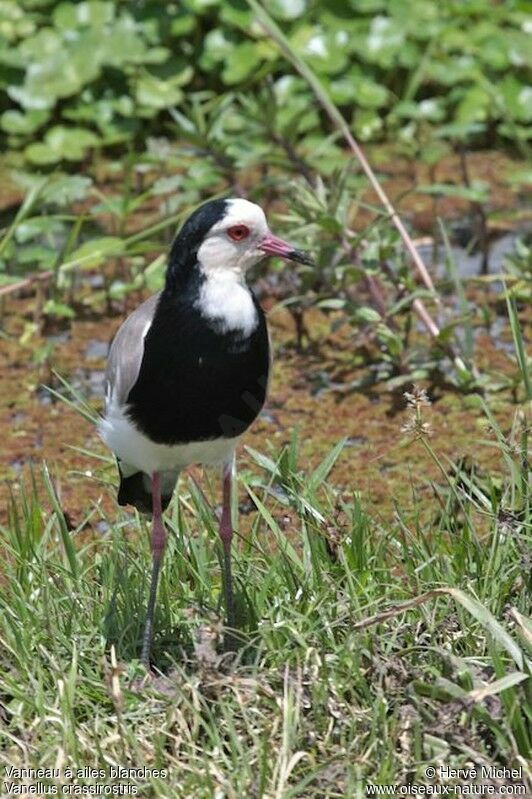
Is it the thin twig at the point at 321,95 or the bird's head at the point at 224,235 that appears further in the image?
the thin twig at the point at 321,95

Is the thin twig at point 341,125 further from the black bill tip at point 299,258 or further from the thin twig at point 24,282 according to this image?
the black bill tip at point 299,258

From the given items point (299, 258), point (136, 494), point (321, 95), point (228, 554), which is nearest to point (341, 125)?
point (321, 95)

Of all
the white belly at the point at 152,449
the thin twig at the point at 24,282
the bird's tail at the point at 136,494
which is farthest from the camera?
the thin twig at the point at 24,282

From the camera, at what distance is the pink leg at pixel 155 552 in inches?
142

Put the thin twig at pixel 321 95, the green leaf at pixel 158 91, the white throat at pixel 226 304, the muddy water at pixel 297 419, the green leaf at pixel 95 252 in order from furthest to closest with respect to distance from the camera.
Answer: the green leaf at pixel 158 91 → the green leaf at pixel 95 252 → the thin twig at pixel 321 95 → the muddy water at pixel 297 419 → the white throat at pixel 226 304

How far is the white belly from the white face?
39 centimetres

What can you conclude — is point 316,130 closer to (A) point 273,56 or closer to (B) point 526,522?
(A) point 273,56

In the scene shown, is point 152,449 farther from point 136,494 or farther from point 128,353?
point 136,494

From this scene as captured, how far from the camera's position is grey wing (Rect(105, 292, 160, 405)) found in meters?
3.62

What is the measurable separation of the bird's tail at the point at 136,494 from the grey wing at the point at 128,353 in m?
0.27

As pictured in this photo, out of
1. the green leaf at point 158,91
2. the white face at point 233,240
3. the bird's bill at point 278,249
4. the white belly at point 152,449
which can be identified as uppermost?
the white face at point 233,240

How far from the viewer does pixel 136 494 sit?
4016 mm

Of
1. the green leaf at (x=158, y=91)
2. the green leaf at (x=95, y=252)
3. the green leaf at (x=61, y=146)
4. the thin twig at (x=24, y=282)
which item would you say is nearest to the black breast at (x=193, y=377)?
the thin twig at (x=24, y=282)

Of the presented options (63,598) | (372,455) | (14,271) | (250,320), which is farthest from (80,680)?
(14,271)
